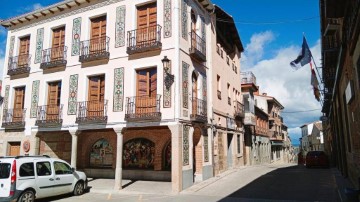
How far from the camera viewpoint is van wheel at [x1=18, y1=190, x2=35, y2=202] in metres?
10.4

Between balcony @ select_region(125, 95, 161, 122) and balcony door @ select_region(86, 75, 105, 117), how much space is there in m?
1.76

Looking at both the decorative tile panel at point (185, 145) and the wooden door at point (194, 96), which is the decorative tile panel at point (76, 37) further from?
the decorative tile panel at point (185, 145)

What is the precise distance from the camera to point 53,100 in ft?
57.0

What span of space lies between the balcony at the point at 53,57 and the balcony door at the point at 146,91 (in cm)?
475

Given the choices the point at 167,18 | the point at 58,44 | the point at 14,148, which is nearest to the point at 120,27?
the point at 167,18

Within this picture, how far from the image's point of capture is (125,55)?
49.8ft

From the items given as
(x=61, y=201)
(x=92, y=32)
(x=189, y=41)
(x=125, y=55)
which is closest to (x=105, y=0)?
(x=92, y=32)

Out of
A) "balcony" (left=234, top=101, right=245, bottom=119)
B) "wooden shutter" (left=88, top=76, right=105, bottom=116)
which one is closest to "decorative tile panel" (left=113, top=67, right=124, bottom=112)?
"wooden shutter" (left=88, top=76, right=105, bottom=116)

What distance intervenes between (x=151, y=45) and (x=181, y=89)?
2.40m

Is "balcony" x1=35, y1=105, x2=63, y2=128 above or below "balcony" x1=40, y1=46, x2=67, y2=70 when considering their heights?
below

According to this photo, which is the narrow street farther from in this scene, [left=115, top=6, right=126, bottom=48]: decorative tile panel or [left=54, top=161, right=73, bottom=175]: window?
[left=115, top=6, right=126, bottom=48]: decorative tile panel

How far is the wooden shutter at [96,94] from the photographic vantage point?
1555 centimetres

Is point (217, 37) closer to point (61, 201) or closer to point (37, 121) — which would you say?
point (37, 121)

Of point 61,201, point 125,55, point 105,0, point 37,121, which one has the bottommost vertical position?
point 61,201
